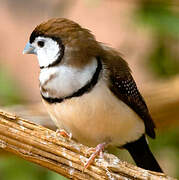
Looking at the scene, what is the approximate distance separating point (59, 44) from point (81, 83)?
7.0 inches

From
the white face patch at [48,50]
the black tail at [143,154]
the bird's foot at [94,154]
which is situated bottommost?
the black tail at [143,154]

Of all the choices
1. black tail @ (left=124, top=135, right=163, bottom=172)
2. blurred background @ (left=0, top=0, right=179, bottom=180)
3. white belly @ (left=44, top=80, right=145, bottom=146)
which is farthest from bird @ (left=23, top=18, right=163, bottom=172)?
blurred background @ (left=0, top=0, right=179, bottom=180)

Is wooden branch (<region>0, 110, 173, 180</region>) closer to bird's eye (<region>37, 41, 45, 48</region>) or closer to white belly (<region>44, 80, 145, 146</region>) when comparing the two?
white belly (<region>44, 80, 145, 146</region>)

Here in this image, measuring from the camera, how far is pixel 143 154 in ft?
7.84

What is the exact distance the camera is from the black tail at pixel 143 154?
7.74ft

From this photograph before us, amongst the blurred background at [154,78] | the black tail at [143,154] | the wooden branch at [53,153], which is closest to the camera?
the wooden branch at [53,153]

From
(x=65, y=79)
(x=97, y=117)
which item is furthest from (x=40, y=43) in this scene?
(x=97, y=117)

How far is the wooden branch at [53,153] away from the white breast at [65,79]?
174 millimetres

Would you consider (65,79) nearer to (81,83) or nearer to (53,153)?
(81,83)

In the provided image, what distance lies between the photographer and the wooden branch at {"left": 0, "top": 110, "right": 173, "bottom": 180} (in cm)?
180

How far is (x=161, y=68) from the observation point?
3.30 metres

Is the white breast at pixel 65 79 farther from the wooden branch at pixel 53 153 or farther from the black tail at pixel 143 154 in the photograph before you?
the black tail at pixel 143 154

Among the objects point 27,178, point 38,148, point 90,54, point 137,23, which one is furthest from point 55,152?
point 137,23

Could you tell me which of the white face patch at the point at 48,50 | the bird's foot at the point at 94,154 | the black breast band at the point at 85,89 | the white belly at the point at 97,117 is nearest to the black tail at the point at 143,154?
the white belly at the point at 97,117
